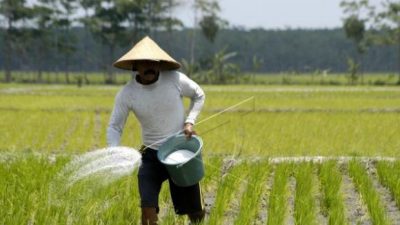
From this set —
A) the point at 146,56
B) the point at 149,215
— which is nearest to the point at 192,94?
the point at 146,56

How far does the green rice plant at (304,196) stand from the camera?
3488mm

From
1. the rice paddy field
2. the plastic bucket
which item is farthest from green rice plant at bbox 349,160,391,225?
the plastic bucket

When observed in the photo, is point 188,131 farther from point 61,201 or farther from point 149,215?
point 61,201

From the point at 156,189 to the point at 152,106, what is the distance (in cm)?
40

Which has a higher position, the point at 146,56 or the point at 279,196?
the point at 146,56

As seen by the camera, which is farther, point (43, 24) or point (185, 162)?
point (43, 24)

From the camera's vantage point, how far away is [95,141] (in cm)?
831

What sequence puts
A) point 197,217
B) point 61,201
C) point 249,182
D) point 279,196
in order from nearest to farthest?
point 197,217
point 61,201
point 279,196
point 249,182

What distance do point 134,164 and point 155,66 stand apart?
1.58 ft

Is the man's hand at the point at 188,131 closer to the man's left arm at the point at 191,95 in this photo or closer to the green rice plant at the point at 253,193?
the man's left arm at the point at 191,95

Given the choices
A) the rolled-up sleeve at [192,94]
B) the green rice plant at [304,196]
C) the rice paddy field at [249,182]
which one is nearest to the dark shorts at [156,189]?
the rice paddy field at [249,182]

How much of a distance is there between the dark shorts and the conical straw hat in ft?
1.36

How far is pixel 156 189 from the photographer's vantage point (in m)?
3.21

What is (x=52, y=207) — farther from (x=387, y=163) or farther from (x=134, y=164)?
(x=387, y=163)
